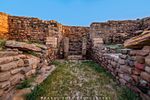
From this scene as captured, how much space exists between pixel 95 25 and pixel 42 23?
11.6 feet

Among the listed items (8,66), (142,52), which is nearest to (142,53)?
(142,52)

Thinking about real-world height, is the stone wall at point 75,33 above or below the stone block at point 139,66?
above

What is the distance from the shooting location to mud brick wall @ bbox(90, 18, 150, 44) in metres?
9.59

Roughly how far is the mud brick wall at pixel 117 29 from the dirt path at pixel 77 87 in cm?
456

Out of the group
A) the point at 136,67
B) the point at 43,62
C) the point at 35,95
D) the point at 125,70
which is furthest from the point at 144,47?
the point at 43,62

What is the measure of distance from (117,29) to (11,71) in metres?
8.23

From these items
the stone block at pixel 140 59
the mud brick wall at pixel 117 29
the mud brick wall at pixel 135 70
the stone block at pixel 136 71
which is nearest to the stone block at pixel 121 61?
the mud brick wall at pixel 135 70

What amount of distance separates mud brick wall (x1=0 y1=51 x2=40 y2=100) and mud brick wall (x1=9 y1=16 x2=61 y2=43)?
13.8 ft

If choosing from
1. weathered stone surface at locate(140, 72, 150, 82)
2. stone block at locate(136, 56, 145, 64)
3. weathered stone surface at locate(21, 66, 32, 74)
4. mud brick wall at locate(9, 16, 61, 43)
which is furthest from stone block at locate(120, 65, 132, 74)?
mud brick wall at locate(9, 16, 61, 43)

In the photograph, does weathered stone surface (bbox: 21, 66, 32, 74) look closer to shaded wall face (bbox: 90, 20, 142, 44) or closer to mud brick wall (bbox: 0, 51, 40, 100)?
mud brick wall (bbox: 0, 51, 40, 100)

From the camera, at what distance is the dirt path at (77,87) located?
12.0 feet

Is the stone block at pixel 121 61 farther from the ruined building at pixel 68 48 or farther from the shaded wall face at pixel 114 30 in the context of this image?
the shaded wall face at pixel 114 30

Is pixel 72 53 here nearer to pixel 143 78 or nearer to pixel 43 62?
pixel 43 62

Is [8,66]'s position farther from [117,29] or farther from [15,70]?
[117,29]
